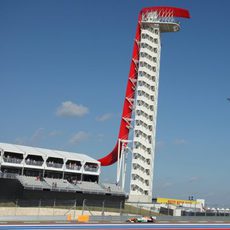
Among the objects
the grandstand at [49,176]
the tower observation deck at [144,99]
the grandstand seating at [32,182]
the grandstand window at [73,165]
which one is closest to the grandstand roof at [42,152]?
the grandstand at [49,176]

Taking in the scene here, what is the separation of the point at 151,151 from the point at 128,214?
2812 cm

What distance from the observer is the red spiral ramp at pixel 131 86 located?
87.6 metres

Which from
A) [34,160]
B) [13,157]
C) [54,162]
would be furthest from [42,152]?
[13,157]

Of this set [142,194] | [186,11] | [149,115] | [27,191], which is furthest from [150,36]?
[27,191]

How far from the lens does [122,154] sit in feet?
279

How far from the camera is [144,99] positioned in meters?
87.0

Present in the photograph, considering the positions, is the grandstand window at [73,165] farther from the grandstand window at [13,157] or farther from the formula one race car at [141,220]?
the formula one race car at [141,220]

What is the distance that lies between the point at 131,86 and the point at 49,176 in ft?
96.0

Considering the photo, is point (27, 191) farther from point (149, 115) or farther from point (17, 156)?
point (149, 115)

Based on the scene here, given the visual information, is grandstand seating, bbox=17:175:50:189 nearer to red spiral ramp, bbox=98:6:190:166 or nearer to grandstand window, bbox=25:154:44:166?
grandstand window, bbox=25:154:44:166

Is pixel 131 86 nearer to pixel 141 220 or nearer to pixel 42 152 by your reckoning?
pixel 42 152

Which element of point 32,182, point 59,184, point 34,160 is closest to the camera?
point 32,182

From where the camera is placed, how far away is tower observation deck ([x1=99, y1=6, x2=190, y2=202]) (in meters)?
84.1

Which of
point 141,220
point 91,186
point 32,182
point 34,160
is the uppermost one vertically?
point 34,160
